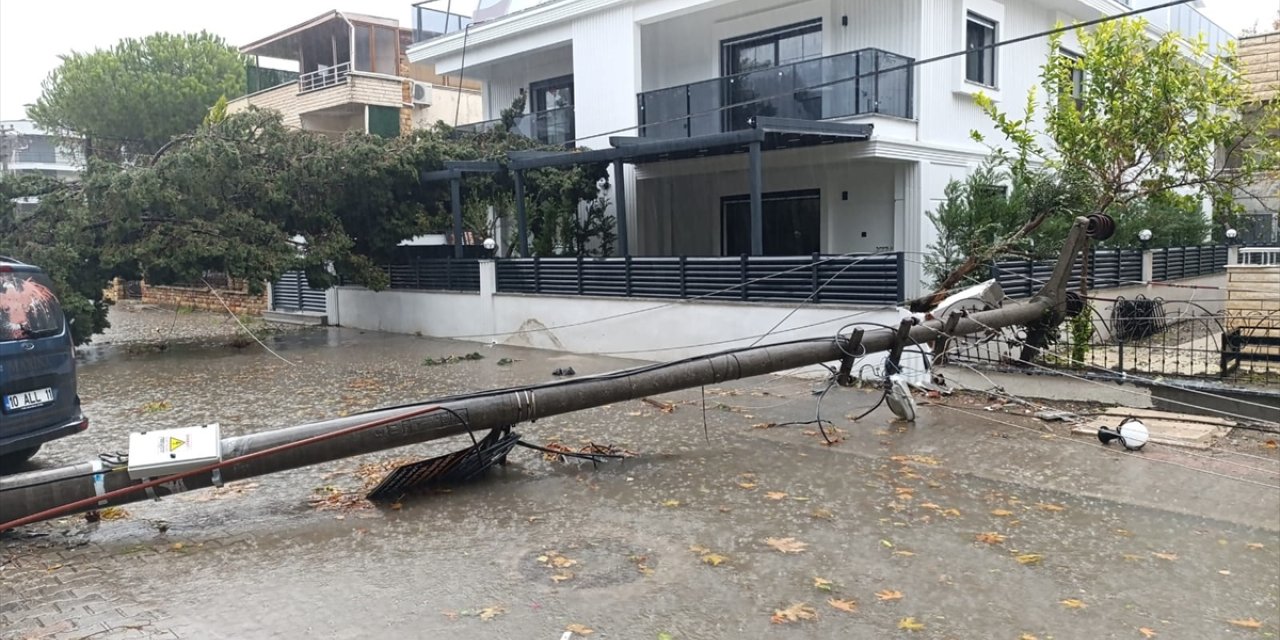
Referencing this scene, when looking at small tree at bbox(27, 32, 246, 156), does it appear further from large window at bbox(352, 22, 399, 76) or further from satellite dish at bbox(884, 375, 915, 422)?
satellite dish at bbox(884, 375, 915, 422)

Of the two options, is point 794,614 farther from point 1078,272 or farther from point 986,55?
point 986,55

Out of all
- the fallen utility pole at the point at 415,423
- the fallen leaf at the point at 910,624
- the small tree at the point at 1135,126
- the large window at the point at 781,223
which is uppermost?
the small tree at the point at 1135,126

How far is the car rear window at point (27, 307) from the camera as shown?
7262 millimetres

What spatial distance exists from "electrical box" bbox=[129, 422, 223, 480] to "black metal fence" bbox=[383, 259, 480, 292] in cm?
1186

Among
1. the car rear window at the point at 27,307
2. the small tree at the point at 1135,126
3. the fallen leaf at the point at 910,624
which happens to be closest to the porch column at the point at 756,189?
the small tree at the point at 1135,126

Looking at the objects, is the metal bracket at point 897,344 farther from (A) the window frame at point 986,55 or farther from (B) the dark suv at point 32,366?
(A) the window frame at point 986,55

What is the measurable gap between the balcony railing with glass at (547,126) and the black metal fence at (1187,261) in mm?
12747

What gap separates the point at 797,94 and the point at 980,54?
14.5ft

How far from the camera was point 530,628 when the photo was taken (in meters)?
4.62

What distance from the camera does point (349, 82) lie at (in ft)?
90.4

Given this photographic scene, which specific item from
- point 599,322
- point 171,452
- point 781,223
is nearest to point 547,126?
point 781,223

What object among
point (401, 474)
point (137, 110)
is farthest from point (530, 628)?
point (137, 110)

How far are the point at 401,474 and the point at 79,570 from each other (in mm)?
2249

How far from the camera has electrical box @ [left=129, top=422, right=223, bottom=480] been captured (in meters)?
5.85
